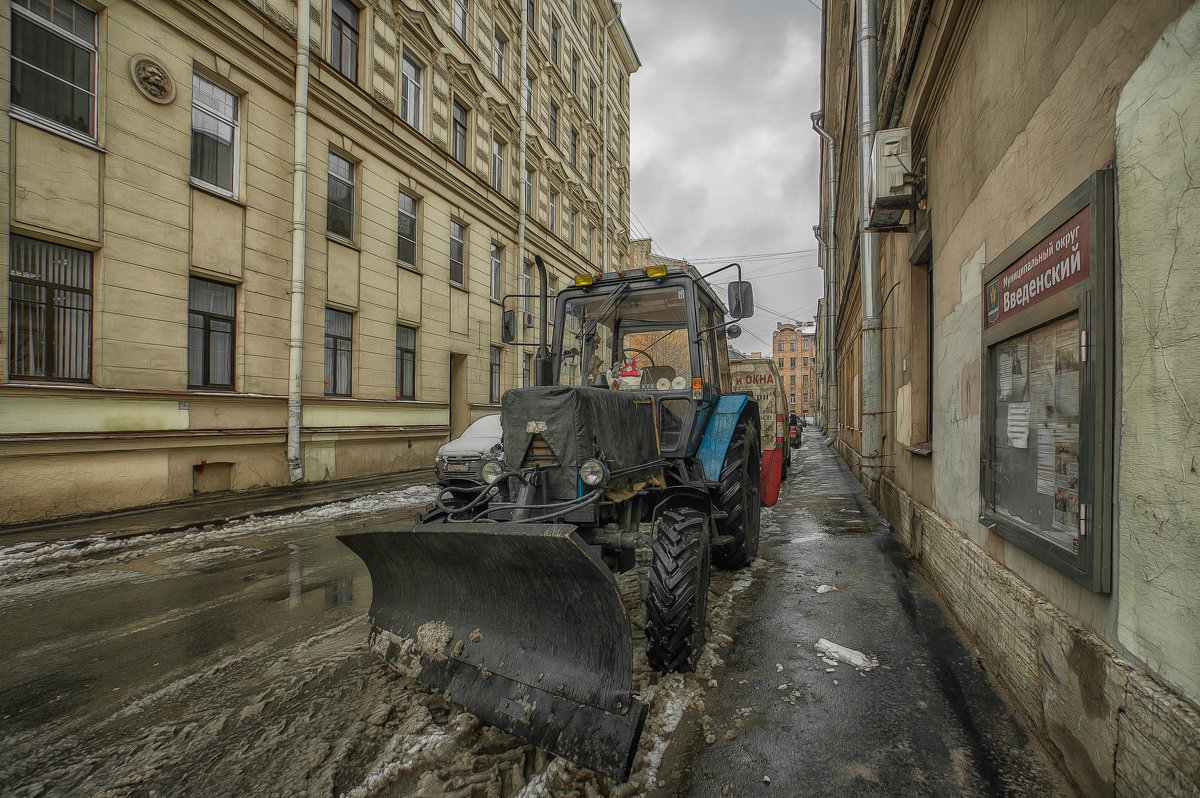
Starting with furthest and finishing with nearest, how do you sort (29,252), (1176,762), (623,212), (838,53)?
(623,212) < (838,53) < (29,252) < (1176,762)

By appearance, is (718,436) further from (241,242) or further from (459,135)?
(459,135)

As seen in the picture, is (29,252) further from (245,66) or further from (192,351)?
(245,66)

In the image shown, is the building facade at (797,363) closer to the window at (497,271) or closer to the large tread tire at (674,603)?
the window at (497,271)

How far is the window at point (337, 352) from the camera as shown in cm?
1141

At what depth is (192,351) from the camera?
29.3 feet

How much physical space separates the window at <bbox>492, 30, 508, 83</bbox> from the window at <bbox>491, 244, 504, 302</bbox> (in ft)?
17.0

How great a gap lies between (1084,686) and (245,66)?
13.0 meters

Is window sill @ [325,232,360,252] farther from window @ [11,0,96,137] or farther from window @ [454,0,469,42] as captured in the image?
window @ [454,0,469,42]

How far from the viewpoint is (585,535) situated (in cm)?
349

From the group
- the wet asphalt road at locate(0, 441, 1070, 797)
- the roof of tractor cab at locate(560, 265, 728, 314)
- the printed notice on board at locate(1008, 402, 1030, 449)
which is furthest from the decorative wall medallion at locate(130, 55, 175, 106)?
the printed notice on board at locate(1008, 402, 1030, 449)

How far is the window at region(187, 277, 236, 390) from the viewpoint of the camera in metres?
8.91

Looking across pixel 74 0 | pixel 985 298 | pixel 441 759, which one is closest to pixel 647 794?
pixel 441 759

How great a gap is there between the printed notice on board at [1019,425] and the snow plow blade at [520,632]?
2.36m

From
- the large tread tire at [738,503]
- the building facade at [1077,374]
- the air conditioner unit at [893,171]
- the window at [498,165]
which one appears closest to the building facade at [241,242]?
the window at [498,165]
